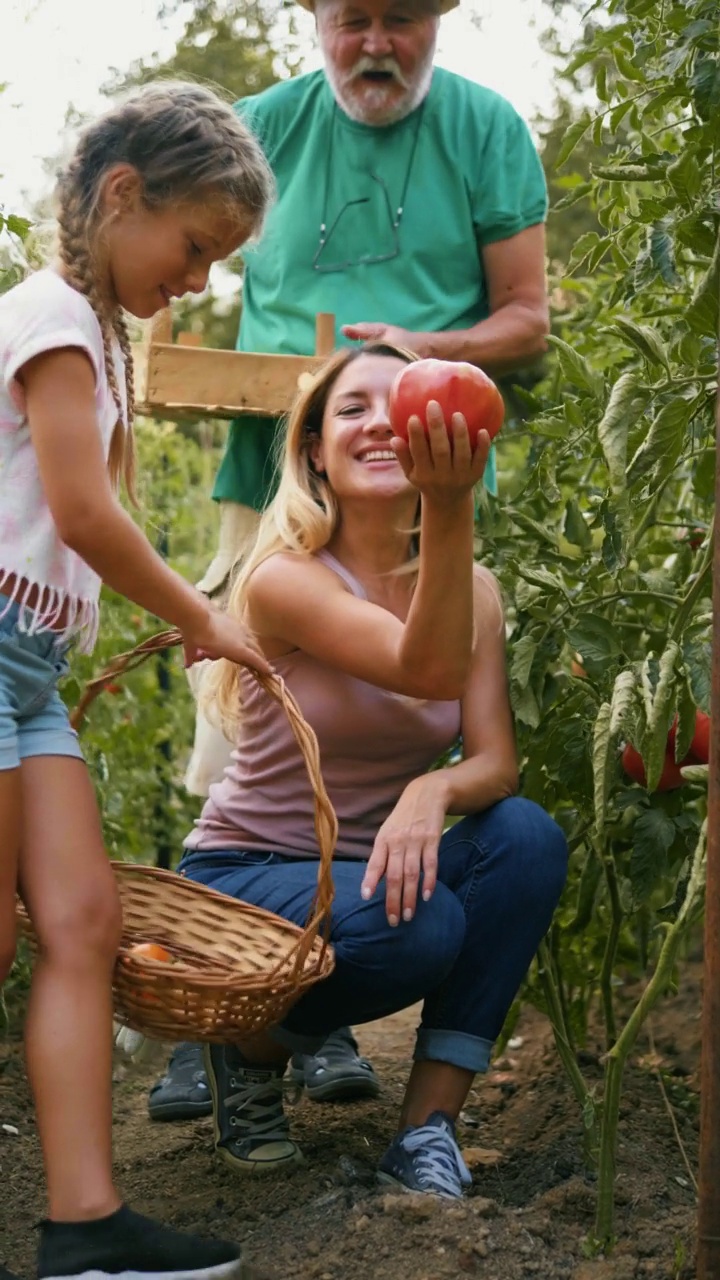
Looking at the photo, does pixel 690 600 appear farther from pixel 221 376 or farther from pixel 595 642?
pixel 221 376

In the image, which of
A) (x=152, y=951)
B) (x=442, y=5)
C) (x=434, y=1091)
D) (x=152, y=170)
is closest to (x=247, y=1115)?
(x=434, y=1091)

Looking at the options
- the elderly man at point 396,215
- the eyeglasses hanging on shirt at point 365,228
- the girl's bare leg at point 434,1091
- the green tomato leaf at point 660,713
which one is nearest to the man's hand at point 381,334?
the elderly man at point 396,215

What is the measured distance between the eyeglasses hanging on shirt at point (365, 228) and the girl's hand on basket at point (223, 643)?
100cm

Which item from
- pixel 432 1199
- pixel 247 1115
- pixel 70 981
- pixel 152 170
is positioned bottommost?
pixel 247 1115

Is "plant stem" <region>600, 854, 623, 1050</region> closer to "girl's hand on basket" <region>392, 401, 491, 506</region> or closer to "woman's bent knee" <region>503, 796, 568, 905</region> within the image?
"woman's bent knee" <region>503, 796, 568, 905</region>

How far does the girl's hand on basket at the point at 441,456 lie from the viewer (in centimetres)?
176

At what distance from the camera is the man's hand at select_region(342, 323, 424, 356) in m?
2.39

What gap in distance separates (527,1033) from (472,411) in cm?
169

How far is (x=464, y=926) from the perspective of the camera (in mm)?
2098

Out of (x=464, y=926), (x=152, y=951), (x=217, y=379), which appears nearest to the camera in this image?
(x=152, y=951)

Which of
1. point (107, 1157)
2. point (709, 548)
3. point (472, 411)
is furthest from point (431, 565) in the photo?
point (107, 1157)

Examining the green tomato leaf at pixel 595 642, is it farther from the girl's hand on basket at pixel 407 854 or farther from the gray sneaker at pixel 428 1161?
the gray sneaker at pixel 428 1161

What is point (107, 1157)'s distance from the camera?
5.74 feet

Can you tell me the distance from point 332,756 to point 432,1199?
64 centimetres
